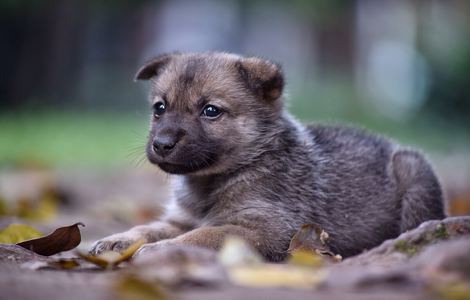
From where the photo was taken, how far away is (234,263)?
13.8ft

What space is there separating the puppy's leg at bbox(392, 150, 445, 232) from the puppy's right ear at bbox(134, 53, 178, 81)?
2.00 m

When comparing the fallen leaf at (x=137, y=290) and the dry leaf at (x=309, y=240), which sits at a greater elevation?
the dry leaf at (x=309, y=240)

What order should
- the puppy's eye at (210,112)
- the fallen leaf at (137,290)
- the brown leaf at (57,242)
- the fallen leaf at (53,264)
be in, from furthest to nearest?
the puppy's eye at (210,112)
the brown leaf at (57,242)
the fallen leaf at (53,264)
the fallen leaf at (137,290)

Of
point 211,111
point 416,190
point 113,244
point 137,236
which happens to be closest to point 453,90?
point 416,190

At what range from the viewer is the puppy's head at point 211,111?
5.89 m

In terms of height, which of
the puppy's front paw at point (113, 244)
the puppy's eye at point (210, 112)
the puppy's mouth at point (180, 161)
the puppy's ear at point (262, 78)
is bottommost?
the puppy's front paw at point (113, 244)

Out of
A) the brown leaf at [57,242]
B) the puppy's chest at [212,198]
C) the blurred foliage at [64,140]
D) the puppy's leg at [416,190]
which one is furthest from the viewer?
the blurred foliage at [64,140]

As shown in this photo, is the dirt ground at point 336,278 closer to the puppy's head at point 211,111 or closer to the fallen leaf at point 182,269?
the fallen leaf at point 182,269

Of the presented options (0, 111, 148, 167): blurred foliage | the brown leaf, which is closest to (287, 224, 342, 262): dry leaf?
the brown leaf

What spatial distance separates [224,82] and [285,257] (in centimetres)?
141

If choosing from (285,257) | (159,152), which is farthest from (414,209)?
(159,152)

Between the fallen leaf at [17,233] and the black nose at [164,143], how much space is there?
1.07 meters

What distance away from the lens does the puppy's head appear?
5.89 m

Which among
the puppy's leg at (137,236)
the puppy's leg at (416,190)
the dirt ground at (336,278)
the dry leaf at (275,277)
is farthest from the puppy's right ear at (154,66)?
the dry leaf at (275,277)
